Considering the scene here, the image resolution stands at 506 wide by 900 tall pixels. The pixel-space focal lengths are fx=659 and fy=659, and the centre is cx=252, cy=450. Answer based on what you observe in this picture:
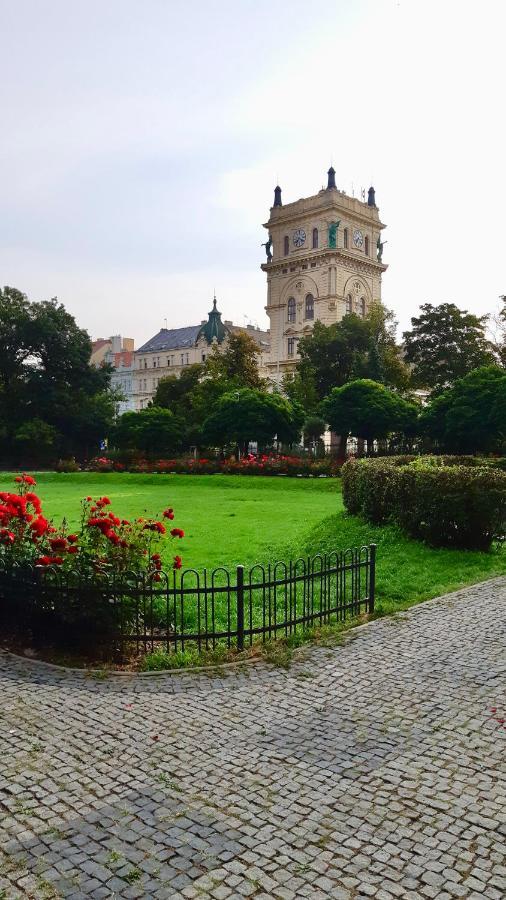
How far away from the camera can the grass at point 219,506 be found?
1392 centimetres

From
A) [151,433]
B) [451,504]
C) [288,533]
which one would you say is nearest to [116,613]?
[451,504]

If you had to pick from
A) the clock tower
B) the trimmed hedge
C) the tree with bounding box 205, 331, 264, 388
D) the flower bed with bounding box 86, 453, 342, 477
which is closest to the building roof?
the clock tower

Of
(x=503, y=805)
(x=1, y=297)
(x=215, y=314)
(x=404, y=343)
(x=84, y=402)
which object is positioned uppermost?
(x=215, y=314)

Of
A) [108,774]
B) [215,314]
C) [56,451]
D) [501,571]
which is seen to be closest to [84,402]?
[56,451]

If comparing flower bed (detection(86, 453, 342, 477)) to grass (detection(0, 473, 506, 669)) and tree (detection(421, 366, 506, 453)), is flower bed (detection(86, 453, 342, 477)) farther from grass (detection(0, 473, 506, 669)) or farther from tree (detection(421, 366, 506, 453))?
tree (detection(421, 366, 506, 453))

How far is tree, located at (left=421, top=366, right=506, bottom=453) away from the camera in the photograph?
123 feet

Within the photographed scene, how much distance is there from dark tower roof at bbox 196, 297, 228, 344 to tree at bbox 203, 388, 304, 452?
5314 cm

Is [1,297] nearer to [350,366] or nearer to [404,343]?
[350,366]

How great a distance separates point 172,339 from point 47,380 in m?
48.4

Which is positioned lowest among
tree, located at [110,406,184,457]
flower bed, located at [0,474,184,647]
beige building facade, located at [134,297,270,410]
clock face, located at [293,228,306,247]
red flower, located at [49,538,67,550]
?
flower bed, located at [0,474,184,647]

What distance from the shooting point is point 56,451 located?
56.7m

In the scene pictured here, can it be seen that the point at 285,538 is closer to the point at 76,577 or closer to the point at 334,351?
the point at 76,577

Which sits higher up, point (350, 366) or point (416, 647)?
point (350, 366)

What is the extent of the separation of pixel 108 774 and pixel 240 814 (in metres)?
1.14
